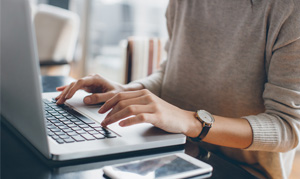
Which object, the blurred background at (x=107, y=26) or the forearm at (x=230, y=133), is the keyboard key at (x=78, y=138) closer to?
the forearm at (x=230, y=133)

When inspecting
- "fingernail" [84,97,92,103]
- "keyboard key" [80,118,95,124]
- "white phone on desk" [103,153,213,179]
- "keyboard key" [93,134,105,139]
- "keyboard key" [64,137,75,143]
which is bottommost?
"white phone on desk" [103,153,213,179]

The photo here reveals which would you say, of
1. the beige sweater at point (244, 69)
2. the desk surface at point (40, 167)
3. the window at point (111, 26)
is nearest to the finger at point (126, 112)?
the desk surface at point (40, 167)

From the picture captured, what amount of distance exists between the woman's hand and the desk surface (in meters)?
0.06

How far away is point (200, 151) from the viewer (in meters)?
0.54

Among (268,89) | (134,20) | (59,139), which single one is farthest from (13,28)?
Answer: (134,20)

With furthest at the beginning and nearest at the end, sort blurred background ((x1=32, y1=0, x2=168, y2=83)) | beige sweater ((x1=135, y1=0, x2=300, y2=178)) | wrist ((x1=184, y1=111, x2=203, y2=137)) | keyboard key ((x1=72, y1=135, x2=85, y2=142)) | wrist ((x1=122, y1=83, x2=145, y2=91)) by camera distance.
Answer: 1. blurred background ((x1=32, y1=0, x2=168, y2=83))
2. wrist ((x1=122, y1=83, x2=145, y2=91))
3. beige sweater ((x1=135, y1=0, x2=300, y2=178))
4. wrist ((x1=184, y1=111, x2=203, y2=137))
5. keyboard key ((x1=72, y1=135, x2=85, y2=142))

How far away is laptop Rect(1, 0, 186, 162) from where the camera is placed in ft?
1.24

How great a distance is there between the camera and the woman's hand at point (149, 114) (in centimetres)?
54

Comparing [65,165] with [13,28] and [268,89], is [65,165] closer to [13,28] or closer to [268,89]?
[13,28]

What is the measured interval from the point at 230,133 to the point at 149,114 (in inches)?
8.6

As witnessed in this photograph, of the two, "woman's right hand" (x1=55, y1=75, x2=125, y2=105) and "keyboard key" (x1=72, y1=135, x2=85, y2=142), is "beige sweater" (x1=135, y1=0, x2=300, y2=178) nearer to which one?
"woman's right hand" (x1=55, y1=75, x2=125, y2=105)

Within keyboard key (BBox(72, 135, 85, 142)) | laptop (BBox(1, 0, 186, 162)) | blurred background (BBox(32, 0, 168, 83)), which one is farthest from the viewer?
blurred background (BBox(32, 0, 168, 83))

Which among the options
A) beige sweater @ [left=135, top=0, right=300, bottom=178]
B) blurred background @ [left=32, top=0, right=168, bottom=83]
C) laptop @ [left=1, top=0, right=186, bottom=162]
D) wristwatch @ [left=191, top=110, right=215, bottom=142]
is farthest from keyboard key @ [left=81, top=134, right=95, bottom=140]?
blurred background @ [left=32, top=0, right=168, bottom=83]

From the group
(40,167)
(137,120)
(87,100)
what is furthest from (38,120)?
(87,100)
